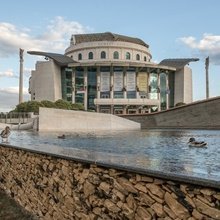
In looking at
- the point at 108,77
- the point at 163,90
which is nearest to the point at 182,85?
the point at 163,90

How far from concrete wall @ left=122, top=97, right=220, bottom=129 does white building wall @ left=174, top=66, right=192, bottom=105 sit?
5495 centimetres

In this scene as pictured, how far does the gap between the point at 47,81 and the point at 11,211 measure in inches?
3549

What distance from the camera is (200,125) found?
41.8m

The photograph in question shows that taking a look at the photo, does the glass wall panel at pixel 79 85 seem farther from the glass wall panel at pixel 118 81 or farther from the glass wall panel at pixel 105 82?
the glass wall panel at pixel 118 81

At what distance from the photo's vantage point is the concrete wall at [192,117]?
40275mm

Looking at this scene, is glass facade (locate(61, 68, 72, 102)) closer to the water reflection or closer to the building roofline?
the building roofline

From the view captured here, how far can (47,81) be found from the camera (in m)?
96.9

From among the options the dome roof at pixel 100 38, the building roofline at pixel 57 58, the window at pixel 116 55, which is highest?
the dome roof at pixel 100 38

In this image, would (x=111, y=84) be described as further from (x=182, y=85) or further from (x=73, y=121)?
(x=73, y=121)

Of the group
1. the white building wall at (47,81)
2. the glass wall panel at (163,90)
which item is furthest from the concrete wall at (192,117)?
the glass wall panel at (163,90)

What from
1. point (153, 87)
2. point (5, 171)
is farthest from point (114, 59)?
point (5, 171)

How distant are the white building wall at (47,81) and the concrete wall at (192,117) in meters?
50.0

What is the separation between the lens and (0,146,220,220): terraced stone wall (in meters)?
3.82

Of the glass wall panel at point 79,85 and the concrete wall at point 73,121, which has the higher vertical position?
the glass wall panel at point 79,85
